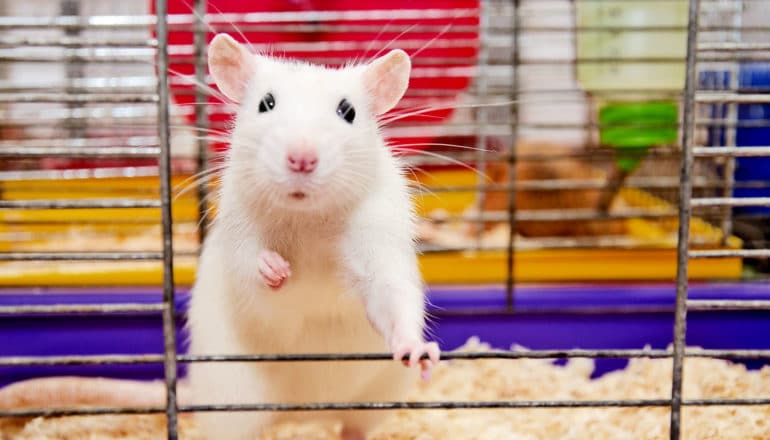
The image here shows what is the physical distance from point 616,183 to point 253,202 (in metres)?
1.74

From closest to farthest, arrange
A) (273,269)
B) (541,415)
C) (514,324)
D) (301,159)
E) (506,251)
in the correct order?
1. (301,159)
2. (273,269)
3. (541,415)
4. (514,324)
5. (506,251)

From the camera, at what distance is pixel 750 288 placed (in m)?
2.04

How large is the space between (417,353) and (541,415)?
78 cm

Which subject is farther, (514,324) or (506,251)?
(506,251)

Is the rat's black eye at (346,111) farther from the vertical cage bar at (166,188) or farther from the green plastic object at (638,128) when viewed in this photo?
the green plastic object at (638,128)

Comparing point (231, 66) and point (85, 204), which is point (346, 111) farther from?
point (85, 204)

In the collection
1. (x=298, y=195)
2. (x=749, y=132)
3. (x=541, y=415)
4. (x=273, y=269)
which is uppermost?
(x=749, y=132)

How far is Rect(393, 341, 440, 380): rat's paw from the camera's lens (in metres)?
0.95

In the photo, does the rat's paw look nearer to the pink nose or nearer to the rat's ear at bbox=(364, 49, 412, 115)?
Result: the pink nose

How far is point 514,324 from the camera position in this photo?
6.70 feet

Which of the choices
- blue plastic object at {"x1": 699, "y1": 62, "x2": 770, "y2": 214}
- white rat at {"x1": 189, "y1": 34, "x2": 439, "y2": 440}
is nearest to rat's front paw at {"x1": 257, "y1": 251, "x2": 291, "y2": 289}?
white rat at {"x1": 189, "y1": 34, "x2": 439, "y2": 440}

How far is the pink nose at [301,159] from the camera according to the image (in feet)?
3.08

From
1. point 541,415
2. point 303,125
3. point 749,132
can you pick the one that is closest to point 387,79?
point 303,125

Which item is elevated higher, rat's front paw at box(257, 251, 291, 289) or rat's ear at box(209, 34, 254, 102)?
rat's ear at box(209, 34, 254, 102)
